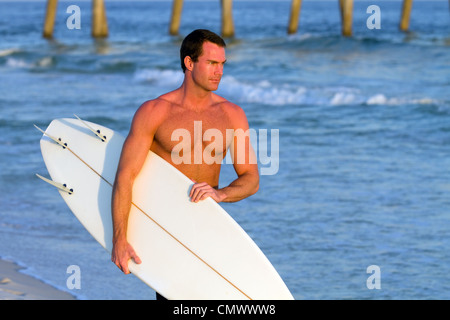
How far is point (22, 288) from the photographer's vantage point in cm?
432

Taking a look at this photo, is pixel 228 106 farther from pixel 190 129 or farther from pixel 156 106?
pixel 156 106

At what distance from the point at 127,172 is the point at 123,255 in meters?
0.33

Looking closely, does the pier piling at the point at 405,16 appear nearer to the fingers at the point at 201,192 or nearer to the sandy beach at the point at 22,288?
the sandy beach at the point at 22,288

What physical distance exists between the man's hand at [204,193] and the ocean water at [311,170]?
5.55 feet

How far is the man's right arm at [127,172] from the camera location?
115 inches

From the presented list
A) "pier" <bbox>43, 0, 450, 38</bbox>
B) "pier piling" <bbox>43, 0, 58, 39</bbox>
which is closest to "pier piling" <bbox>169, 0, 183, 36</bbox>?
"pier" <bbox>43, 0, 450, 38</bbox>

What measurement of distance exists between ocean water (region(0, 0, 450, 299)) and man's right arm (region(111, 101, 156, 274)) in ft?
4.99

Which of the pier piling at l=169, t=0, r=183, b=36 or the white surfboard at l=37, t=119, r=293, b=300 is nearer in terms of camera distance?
the white surfboard at l=37, t=119, r=293, b=300

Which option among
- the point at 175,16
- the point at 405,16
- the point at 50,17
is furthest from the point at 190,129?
the point at 405,16

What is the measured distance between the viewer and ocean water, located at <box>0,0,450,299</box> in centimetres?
503

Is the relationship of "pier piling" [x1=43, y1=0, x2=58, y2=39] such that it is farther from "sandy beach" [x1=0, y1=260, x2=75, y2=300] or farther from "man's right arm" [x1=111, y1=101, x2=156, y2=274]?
"man's right arm" [x1=111, y1=101, x2=156, y2=274]

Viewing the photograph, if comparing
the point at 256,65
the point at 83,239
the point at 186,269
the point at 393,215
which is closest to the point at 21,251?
the point at 83,239

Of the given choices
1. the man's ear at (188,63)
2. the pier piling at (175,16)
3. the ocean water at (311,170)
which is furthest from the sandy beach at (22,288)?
the pier piling at (175,16)

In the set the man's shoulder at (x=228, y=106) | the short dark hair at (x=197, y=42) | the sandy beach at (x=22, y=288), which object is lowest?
the sandy beach at (x=22, y=288)
